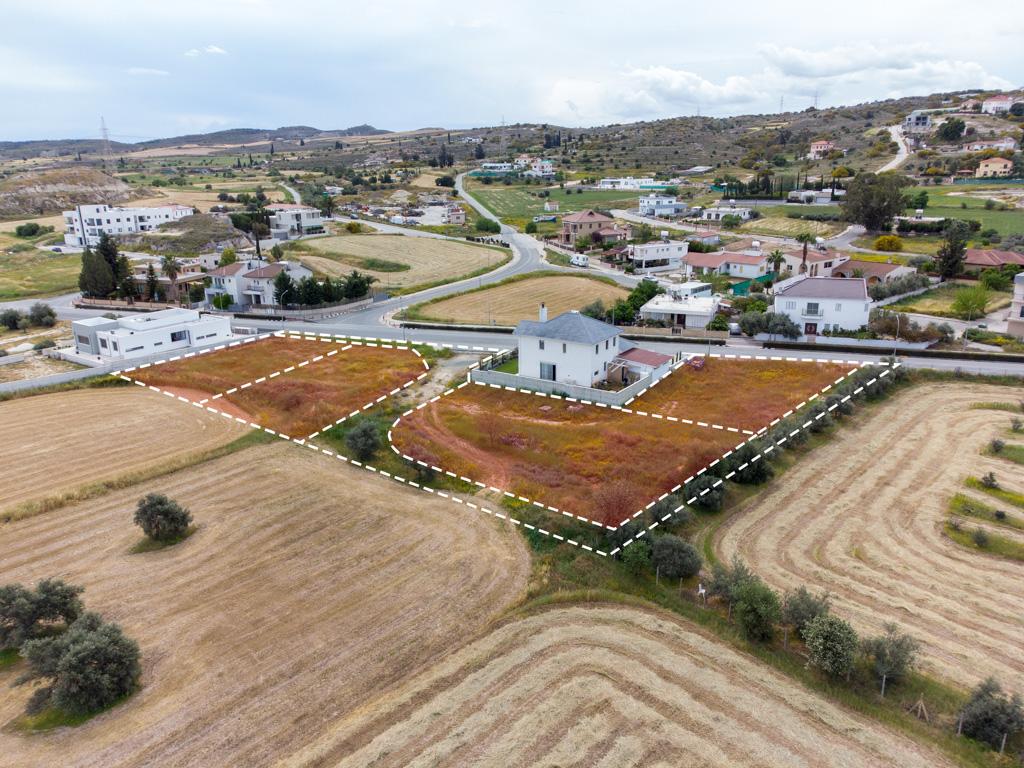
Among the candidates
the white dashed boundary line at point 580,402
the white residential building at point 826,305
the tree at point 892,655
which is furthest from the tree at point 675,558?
the white residential building at point 826,305

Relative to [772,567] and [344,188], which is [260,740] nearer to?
[772,567]

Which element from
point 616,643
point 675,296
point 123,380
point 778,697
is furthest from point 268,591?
point 675,296

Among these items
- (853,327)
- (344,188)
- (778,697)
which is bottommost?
(778,697)

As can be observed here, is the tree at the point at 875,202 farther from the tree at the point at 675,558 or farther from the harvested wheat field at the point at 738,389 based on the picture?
the tree at the point at 675,558

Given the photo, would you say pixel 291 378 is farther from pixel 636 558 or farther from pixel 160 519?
pixel 636 558

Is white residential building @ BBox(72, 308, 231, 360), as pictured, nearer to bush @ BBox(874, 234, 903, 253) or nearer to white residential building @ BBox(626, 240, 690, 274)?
white residential building @ BBox(626, 240, 690, 274)

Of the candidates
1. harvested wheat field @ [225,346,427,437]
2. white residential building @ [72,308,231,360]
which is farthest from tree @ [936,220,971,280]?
white residential building @ [72,308,231,360]

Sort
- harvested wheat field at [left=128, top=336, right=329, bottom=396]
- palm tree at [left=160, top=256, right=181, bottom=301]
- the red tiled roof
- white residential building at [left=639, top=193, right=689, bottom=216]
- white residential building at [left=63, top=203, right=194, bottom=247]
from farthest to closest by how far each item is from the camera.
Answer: white residential building at [left=639, top=193, right=689, bottom=216] → white residential building at [left=63, top=203, right=194, bottom=247] → palm tree at [left=160, top=256, right=181, bottom=301] → harvested wheat field at [left=128, top=336, right=329, bottom=396] → the red tiled roof

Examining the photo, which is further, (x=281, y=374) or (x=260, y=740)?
(x=281, y=374)
